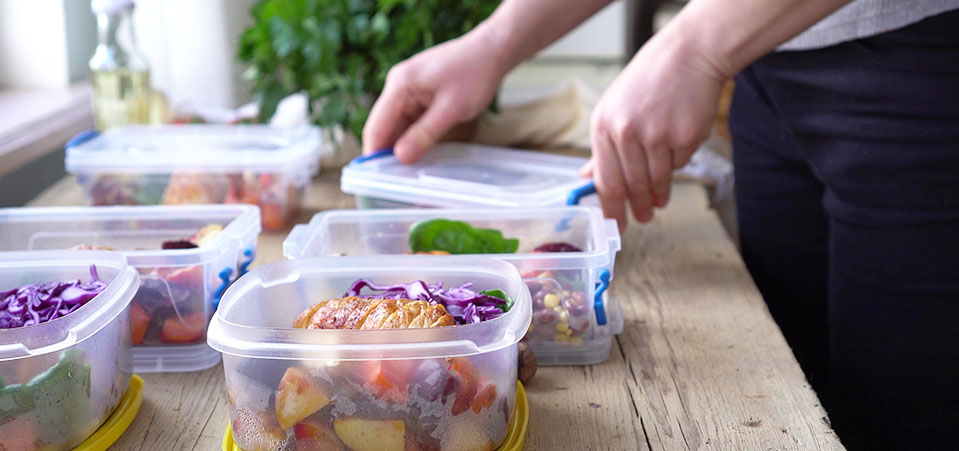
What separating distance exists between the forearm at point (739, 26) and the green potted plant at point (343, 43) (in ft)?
1.92

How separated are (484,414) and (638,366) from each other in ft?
0.80

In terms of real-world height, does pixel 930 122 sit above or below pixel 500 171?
above

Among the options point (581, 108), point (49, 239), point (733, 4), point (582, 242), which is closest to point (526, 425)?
point (582, 242)

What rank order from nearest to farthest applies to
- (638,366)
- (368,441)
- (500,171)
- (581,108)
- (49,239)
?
(368,441) < (638,366) < (49,239) < (500,171) < (581,108)

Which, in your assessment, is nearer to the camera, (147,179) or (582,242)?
(582,242)

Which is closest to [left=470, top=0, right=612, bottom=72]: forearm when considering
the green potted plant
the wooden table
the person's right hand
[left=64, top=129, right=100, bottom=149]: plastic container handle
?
the person's right hand

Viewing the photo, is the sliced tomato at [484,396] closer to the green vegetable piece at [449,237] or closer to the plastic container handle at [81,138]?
the green vegetable piece at [449,237]

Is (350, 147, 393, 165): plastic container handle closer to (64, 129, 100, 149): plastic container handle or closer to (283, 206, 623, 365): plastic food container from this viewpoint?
(283, 206, 623, 365): plastic food container

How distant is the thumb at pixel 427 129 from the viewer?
1.18 metres

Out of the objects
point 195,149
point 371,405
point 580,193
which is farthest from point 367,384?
point 195,149

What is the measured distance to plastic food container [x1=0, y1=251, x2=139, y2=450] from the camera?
589 mm

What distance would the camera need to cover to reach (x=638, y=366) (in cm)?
80

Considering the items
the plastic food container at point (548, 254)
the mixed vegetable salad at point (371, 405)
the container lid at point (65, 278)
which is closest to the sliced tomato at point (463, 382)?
the mixed vegetable salad at point (371, 405)

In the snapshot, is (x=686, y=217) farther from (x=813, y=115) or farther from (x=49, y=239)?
(x=49, y=239)
